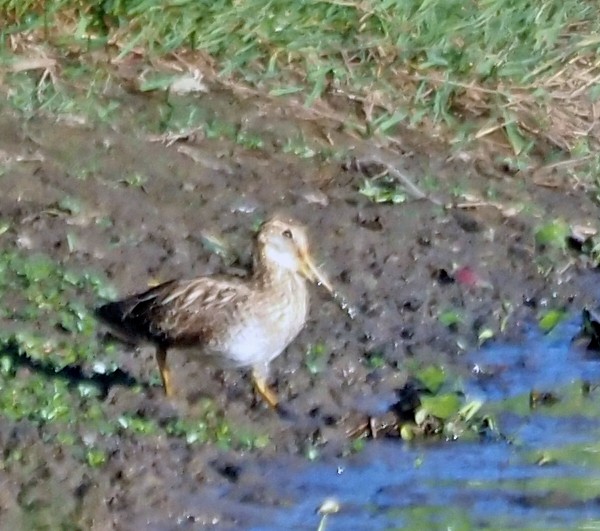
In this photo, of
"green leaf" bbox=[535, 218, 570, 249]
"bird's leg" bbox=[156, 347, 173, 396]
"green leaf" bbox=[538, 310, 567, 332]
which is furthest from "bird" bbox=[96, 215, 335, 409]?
"green leaf" bbox=[535, 218, 570, 249]

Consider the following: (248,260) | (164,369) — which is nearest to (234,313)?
(164,369)

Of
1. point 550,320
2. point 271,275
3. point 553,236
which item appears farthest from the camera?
point 553,236

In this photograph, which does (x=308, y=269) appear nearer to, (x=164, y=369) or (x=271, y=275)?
(x=271, y=275)

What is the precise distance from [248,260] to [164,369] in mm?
1337

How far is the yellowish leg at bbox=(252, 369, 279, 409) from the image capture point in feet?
19.4

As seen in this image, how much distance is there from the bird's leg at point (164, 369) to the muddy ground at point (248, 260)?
0.18 feet

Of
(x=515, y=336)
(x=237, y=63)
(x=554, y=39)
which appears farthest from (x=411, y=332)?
(x=554, y=39)

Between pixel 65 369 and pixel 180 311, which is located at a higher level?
pixel 180 311

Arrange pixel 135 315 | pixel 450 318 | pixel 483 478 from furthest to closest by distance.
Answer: pixel 450 318 < pixel 135 315 < pixel 483 478

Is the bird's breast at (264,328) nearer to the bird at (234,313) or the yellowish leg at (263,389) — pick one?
the bird at (234,313)

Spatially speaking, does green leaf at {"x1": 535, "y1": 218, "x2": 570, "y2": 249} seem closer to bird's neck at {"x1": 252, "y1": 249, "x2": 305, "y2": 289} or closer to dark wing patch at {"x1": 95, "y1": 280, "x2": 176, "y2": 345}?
bird's neck at {"x1": 252, "y1": 249, "x2": 305, "y2": 289}

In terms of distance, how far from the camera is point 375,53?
8977 millimetres

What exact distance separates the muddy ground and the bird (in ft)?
0.78

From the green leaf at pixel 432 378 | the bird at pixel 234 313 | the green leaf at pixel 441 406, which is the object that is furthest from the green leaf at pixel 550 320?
the bird at pixel 234 313
